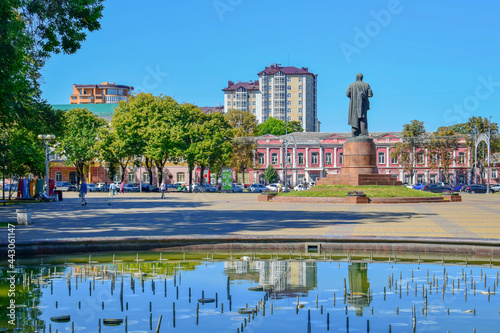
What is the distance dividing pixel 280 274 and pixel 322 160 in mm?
93723

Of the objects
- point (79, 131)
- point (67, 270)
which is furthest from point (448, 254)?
point (79, 131)

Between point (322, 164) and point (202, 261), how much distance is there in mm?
92289

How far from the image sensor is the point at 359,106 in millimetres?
44438

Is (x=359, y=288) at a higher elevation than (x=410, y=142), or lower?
lower

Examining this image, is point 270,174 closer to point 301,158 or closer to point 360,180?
point 301,158

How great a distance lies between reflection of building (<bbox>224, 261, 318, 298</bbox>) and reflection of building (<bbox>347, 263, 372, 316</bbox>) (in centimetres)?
72

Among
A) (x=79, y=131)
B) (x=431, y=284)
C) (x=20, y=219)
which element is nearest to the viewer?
(x=431, y=284)

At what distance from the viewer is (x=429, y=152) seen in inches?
3740

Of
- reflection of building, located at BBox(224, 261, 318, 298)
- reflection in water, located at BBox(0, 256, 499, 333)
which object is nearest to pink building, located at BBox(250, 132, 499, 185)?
reflection of building, located at BBox(224, 261, 318, 298)

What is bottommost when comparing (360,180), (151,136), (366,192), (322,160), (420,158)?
(366,192)

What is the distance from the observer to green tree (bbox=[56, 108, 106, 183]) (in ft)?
260

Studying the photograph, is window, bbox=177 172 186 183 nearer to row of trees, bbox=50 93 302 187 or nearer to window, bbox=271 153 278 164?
window, bbox=271 153 278 164

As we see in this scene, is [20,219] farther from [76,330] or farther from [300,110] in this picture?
[300,110]

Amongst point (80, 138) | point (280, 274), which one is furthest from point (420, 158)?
point (280, 274)
